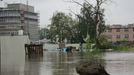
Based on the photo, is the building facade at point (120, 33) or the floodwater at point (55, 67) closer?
the floodwater at point (55, 67)

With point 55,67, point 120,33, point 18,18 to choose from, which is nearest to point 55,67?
point 55,67

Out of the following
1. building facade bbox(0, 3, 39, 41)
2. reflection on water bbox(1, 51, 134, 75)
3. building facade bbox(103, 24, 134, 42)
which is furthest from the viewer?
building facade bbox(103, 24, 134, 42)

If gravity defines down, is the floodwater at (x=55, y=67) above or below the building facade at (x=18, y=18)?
below

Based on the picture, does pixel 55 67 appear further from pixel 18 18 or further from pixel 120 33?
pixel 120 33

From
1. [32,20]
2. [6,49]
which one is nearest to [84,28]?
[32,20]

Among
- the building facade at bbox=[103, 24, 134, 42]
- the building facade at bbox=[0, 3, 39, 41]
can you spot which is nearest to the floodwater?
the building facade at bbox=[0, 3, 39, 41]

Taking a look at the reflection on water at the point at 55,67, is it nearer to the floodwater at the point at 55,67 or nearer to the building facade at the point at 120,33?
the floodwater at the point at 55,67

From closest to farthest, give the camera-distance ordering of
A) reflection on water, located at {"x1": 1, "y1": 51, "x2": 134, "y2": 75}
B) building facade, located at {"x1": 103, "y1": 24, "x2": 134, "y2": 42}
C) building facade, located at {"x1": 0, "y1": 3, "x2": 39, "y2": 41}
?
reflection on water, located at {"x1": 1, "y1": 51, "x2": 134, "y2": 75} → building facade, located at {"x1": 0, "y1": 3, "x2": 39, "y2": 41} → building facade, located at {"x1": 103, "y1": 24, "x2": 134, "y2": 42}

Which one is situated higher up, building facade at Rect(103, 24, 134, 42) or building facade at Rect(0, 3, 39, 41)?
building facade at Rect(0, 3, 39, 41)

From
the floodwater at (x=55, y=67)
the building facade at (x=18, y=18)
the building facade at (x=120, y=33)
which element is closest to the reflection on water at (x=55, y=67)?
the floodwater at (x=55, y=67)

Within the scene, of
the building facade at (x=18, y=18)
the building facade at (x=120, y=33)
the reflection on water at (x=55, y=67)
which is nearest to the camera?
the reflection on water at (x=55, y=67)

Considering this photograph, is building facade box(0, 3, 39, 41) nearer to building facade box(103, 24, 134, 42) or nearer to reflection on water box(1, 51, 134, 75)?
building facade box(103, 24, 134, 42)

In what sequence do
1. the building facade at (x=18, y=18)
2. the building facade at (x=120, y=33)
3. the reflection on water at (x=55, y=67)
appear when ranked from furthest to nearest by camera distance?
1. the building facade at (x=120, y=33)
2. the building facade at (x=18, y=18)
3. the reflection on water at (x=55, y=67)

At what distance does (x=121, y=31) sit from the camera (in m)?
200
